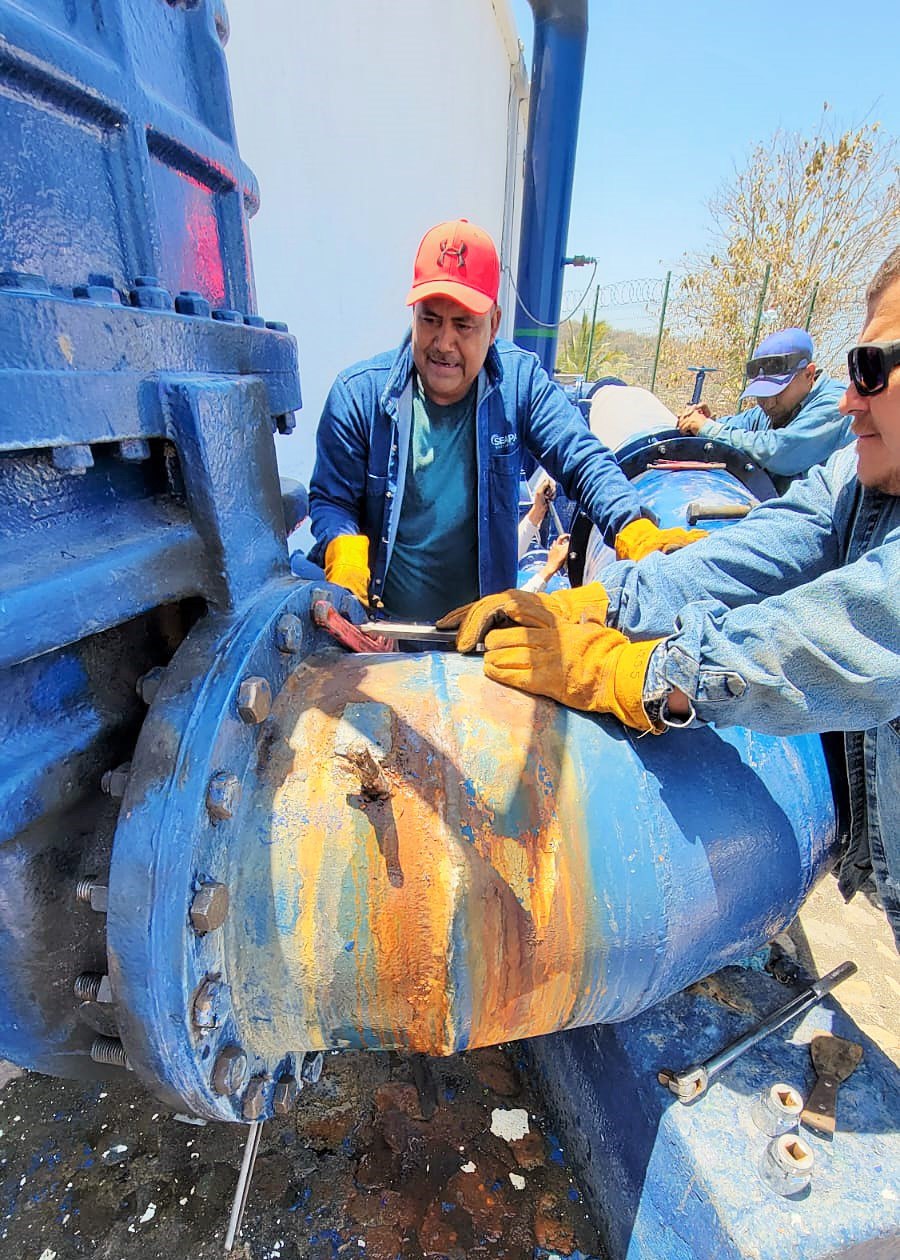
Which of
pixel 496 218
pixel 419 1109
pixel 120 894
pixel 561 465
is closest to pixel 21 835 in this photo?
pixel 120 894

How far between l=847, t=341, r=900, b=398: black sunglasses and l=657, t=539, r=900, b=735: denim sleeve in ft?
0.85

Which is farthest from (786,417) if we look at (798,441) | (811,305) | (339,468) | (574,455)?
(811,305)

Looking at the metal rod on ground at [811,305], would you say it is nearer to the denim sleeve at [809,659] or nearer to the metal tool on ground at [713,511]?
the metal tool on ground at [713,511]

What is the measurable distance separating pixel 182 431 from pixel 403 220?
5.47 meters

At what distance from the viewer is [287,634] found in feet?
3.38

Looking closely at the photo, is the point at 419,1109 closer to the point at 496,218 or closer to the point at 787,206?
the point at 496,218

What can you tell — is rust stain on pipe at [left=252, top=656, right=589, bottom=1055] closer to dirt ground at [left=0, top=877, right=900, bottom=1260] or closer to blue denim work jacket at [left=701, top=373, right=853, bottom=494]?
dirt ground at [left=0, top=877, right=900, bottom=1260]

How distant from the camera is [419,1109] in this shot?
1.66 m

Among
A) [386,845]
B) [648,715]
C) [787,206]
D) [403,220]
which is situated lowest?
[386,845]

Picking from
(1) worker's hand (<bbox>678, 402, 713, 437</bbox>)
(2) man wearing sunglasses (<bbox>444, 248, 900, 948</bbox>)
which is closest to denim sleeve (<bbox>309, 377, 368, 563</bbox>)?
(2) man wearing sunglasses (<bbox>444, 248, 900, 948</bbox>)

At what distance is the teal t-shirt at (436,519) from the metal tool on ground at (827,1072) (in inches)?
57.1

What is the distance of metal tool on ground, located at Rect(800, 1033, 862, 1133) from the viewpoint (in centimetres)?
116

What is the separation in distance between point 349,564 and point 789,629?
3.49 ft

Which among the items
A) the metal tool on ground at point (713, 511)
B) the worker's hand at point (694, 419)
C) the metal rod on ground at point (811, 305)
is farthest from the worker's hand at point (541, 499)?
the metal rod on ground at point (811, 305)
